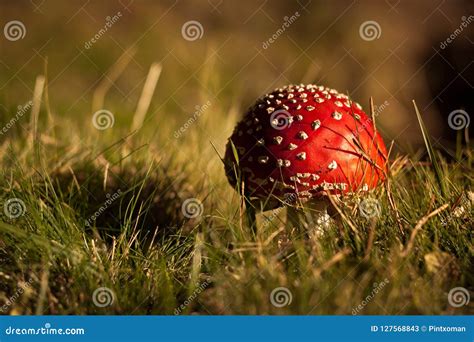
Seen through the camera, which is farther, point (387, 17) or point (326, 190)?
point (387, 17)

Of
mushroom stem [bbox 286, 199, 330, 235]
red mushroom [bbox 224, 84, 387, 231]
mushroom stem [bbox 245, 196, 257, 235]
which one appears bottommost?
mushroom stem [bbox 245, 196, 257, 235]

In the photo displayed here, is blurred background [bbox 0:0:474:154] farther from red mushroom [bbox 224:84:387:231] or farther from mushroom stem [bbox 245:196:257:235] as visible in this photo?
red mushroom [bbox 224:84:387:231]

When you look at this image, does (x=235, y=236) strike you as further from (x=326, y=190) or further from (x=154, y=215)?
(x=154, y=215)

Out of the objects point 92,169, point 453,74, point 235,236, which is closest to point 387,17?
point 453,74

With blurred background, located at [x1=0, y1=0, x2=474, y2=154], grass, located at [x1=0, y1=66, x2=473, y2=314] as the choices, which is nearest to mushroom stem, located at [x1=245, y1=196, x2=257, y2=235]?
grass, located at [x1=0, y1=66, x2=473, y2=314]

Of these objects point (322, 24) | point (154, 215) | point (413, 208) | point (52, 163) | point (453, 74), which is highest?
point (453, 74)

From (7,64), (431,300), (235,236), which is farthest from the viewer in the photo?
(7,64)

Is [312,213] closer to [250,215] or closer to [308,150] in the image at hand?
[250,215]
